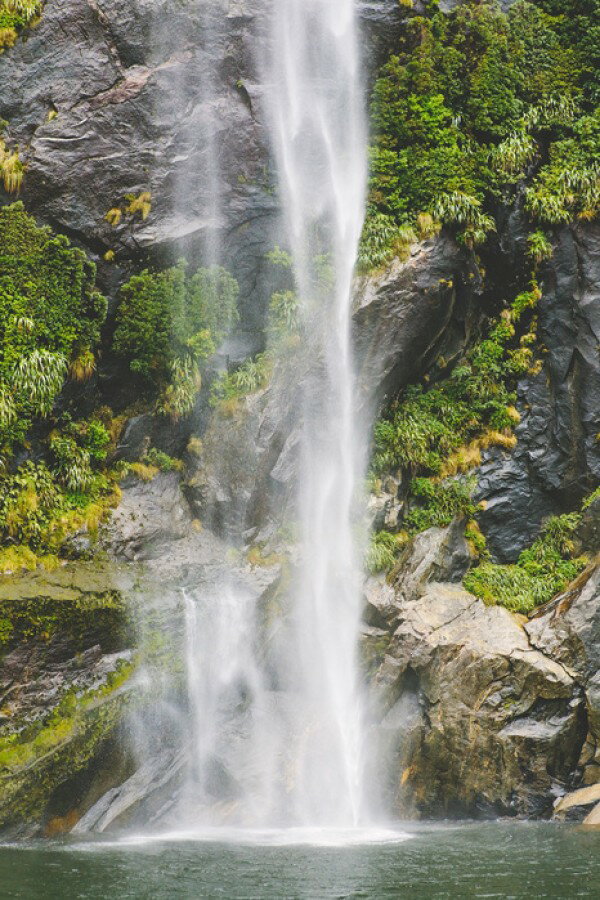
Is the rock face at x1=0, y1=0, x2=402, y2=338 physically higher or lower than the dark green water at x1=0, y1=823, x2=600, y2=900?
higher

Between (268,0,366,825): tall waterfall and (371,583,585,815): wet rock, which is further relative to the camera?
(268,0,366,825): tall waterfall

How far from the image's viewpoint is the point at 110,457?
50.9ft

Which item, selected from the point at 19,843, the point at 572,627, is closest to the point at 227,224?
the point at 572,627

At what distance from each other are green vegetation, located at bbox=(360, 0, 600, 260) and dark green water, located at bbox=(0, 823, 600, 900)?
12.0m

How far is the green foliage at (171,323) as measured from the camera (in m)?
15.8

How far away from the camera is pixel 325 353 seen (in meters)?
16.5

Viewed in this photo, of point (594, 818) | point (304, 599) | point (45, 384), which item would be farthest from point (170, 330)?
point (594, 818)

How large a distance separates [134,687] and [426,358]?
10.0 m

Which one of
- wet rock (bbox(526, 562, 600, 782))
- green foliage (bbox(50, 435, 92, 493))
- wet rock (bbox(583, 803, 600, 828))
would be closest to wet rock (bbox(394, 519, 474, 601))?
wet rock (bbox(526, 562, 600, 782))

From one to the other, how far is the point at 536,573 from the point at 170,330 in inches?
370

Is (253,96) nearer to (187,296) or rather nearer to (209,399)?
(187,296)

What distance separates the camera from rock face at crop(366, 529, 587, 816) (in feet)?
41.4

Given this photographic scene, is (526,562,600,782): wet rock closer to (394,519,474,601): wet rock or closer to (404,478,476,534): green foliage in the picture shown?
(394,519,474,601): wet rock

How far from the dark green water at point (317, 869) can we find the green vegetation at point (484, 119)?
12004 mm
